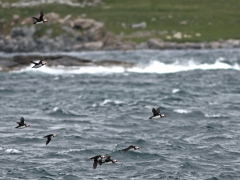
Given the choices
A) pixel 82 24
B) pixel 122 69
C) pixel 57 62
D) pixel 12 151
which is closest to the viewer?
pixel 12 151

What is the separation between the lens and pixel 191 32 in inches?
7618

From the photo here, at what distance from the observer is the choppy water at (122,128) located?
2581 cm

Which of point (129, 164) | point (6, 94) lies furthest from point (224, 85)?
point (129, 164)

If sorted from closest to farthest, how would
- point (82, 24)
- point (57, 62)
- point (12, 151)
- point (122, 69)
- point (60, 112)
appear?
point (12, 151)
point (60, 112)
point (122, 69)
point (57, 62)
point (82, 24)

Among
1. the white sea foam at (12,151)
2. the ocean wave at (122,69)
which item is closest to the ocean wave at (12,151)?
the white sea foam at (12,151)

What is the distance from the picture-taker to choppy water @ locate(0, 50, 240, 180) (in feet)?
84.7

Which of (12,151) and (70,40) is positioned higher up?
(12,151)

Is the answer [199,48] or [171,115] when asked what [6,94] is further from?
[199,48]

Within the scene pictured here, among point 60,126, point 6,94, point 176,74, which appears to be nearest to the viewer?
point 60,126

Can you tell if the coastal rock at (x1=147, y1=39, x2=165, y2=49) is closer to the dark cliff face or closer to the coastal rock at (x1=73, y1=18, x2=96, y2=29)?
the coastal rock at (x1=73, y1=18, x2=96, y2=29)

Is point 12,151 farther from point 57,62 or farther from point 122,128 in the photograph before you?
point 57,62

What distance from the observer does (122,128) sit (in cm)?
3581

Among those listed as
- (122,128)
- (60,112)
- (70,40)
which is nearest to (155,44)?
(70,40)

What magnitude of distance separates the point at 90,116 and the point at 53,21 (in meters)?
128
